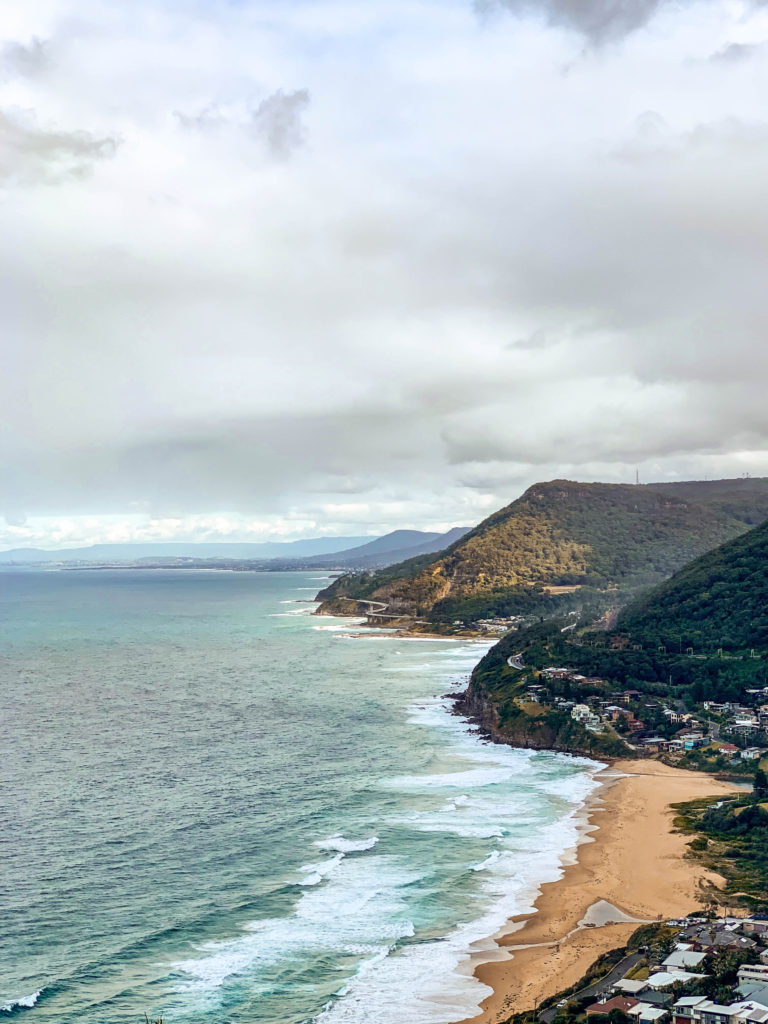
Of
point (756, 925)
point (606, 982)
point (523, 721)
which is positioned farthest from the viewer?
point (523, 721)

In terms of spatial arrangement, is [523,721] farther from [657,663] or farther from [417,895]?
[417,895]

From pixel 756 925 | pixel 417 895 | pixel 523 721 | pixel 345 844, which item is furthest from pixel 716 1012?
pixel 523 721

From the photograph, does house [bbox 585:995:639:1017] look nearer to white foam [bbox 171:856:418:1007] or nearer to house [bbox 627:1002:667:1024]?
house [bbox 627:1002:667:1024]

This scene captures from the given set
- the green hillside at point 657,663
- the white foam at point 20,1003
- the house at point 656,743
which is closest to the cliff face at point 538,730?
the green hillside at point 657,663

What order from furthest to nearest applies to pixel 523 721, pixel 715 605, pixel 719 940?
pixel 715 605 < pixel 523 721 < pixel 719 940

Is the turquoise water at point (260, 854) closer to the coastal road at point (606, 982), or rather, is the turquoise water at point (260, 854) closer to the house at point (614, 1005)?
the coastal road at point (606, 982)

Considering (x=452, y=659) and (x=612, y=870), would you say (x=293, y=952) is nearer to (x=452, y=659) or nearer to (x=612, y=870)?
(x=612, y=870)
